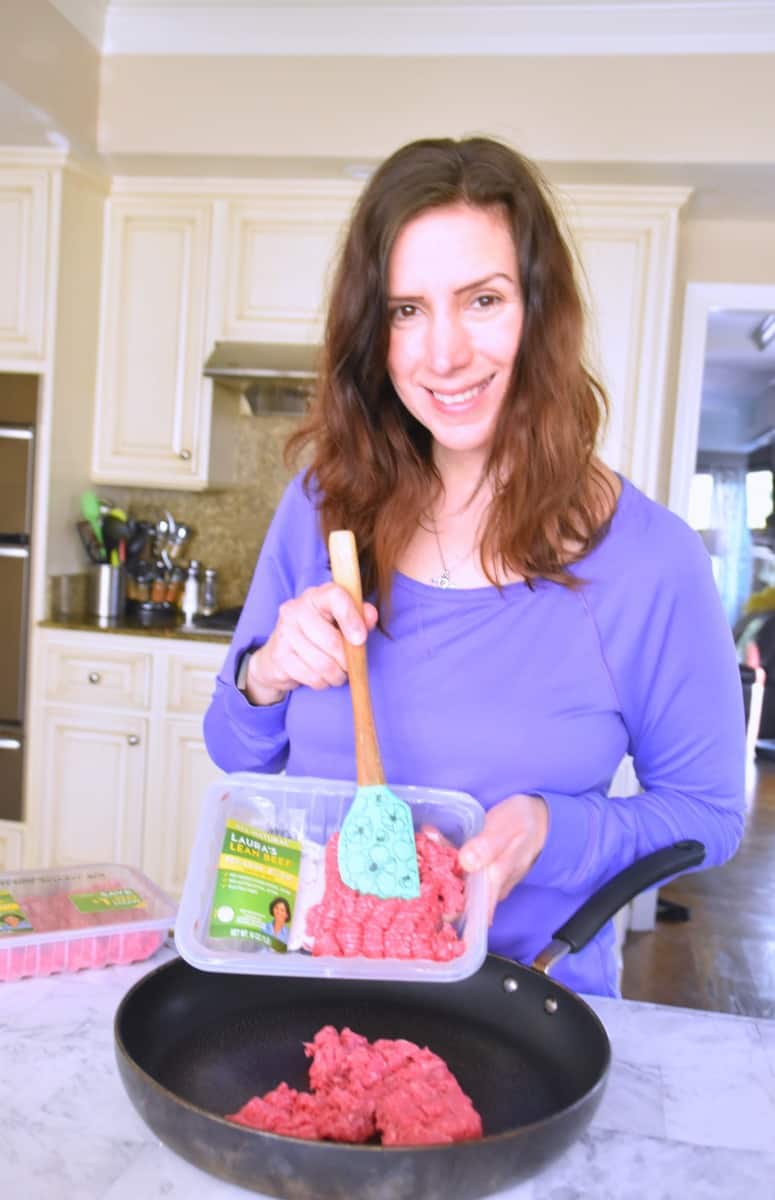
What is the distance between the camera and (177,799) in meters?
3.15

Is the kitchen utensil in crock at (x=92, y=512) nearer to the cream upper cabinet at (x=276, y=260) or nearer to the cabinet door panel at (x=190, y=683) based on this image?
the cabinet door panel at (x=190, y=683)

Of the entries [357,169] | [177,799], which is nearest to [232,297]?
[357,169]

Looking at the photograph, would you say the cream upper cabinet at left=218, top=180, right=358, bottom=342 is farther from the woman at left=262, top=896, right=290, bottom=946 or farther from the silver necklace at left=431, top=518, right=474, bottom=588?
the woman at left=262, top=896, right=290, bottom=946

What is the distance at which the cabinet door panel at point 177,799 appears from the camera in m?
3.12

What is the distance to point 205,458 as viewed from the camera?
3.36 m

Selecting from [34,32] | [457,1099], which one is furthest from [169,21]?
[457,1099]

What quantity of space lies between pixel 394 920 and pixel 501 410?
53 cm

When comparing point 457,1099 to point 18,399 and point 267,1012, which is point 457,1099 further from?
point 18,399

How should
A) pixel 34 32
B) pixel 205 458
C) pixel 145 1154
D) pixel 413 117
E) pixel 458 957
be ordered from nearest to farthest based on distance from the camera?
pixel 145 1154, pixel 458 957, pixel 34 32, pixel 413 117, pixel 205 458

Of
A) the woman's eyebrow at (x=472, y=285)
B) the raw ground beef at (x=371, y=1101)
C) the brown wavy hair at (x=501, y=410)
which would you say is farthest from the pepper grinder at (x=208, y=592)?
the raw ground beef at (x=371, y=1101)

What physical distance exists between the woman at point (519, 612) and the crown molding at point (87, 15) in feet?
7.25

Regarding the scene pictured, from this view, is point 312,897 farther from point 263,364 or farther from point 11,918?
point 263,364

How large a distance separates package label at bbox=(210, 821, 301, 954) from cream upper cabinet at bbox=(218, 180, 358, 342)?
2.47m

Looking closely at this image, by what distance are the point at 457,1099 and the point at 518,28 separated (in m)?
2.81
